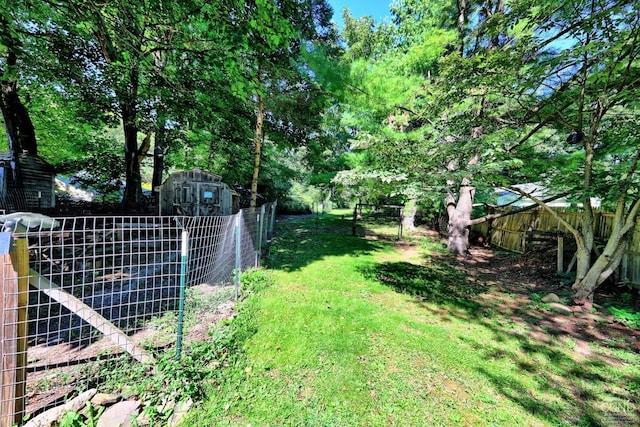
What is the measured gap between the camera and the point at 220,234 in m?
4.16

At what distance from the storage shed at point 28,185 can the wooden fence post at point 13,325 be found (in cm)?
845

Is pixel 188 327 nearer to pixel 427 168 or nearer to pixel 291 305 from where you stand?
pixel 291 305

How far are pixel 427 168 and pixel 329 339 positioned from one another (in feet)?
12.6

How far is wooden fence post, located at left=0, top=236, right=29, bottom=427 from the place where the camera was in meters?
1.41

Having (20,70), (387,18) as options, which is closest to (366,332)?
(20,70)

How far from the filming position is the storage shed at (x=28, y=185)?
25.7 feet

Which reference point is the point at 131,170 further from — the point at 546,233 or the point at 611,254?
the point at 546,233

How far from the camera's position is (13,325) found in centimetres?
146

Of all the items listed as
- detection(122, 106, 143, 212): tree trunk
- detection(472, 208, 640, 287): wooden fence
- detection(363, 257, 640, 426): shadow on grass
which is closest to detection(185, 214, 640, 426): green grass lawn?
detection(363, 257, 640, 426): shadow on grass


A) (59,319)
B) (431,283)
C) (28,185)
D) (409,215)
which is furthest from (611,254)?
(28,185)

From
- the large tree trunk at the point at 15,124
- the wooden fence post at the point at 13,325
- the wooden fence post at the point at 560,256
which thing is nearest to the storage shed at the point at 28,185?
the large tree trunk at the point at 15,124

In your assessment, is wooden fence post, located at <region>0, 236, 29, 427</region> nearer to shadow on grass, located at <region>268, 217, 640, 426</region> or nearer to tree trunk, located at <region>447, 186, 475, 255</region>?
shadow on grass, located at <region>268, 217, 640, 426</region>

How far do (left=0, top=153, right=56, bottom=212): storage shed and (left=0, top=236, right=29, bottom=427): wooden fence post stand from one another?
27.7 ft

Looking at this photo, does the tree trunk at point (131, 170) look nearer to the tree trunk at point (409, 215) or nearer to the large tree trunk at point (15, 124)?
the large tree trunk at point (15, 124)
